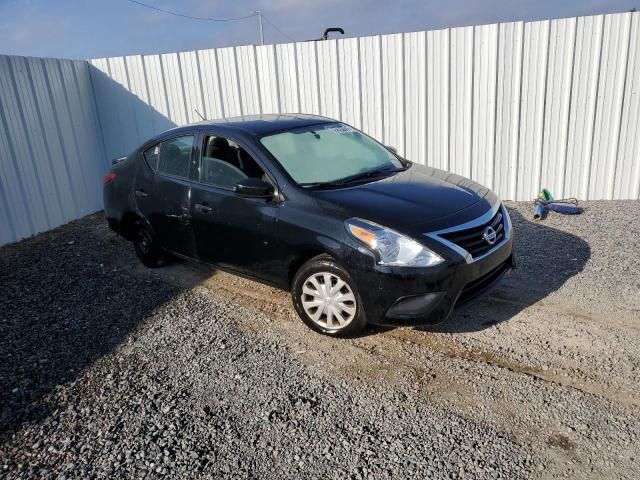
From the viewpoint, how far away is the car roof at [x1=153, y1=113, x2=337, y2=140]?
4.31 meters

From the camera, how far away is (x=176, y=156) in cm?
479

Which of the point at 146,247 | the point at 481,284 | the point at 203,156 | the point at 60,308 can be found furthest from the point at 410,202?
the point at 60,308

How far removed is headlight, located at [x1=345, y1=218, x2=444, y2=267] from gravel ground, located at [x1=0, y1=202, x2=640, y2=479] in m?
0.75

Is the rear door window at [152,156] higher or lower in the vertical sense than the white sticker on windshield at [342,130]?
lower

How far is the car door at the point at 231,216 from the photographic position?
13.0 ft

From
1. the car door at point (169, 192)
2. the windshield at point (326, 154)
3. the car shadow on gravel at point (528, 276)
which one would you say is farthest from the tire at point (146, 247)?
the car shadow on gravel at point (528, 276)

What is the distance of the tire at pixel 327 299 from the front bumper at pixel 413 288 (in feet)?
0.35

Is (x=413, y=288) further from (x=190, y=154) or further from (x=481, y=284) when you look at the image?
(x=190, y=154)

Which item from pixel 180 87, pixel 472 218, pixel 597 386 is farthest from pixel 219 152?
pixel 180 87

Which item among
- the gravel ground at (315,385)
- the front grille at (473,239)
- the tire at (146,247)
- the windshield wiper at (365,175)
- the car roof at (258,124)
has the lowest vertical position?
the gravel ground at (315,385)

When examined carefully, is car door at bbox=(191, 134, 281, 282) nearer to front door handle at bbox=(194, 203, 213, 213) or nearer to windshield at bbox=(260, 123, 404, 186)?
front door handle at bbox=(194, 203, 213, 213)

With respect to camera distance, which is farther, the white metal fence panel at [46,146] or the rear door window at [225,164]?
the white metal fence panel at [46,146]

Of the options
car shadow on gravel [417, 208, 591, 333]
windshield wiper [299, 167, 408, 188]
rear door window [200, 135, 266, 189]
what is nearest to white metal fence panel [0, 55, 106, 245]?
rear door window [200, 135, 266, 189]

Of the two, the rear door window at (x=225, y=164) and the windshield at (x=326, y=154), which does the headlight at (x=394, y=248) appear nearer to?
the windshield at (x=326, y=154)
